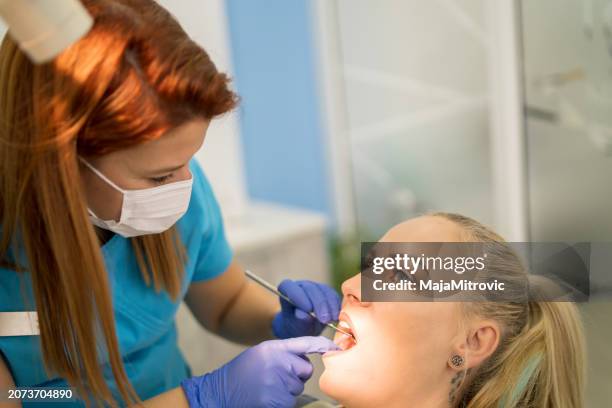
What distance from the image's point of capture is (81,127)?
856mm

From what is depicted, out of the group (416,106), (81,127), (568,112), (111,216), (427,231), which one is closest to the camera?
(81,127)

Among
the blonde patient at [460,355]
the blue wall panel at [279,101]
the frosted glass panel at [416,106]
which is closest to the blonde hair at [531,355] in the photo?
the blonde patient at [460,355]

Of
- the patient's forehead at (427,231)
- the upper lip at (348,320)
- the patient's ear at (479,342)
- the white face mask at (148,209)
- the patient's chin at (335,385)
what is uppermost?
the white face mask at (148,209)

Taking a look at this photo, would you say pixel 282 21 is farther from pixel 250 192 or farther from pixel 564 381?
pixel 564 381

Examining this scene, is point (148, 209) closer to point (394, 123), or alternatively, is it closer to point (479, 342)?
point (479, 342)

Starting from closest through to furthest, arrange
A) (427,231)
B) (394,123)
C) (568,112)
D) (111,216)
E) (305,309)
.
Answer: (111,216), (427,231), (305,309), (568,112), (394,123)

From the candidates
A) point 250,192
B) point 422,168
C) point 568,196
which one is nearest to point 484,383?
point 568,196

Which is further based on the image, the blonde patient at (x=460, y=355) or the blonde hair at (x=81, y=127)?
the blonde patient at (x=460, y=355)

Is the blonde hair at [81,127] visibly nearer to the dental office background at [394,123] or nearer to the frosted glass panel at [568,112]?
the dental office background at [394,123]

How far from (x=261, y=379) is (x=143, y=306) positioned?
290 millimetres

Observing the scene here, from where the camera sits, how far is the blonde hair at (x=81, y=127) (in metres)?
0.84

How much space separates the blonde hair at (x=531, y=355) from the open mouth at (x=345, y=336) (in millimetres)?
199

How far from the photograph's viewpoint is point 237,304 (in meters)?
1.39

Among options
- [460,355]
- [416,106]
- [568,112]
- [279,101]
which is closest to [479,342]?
[460,355]
